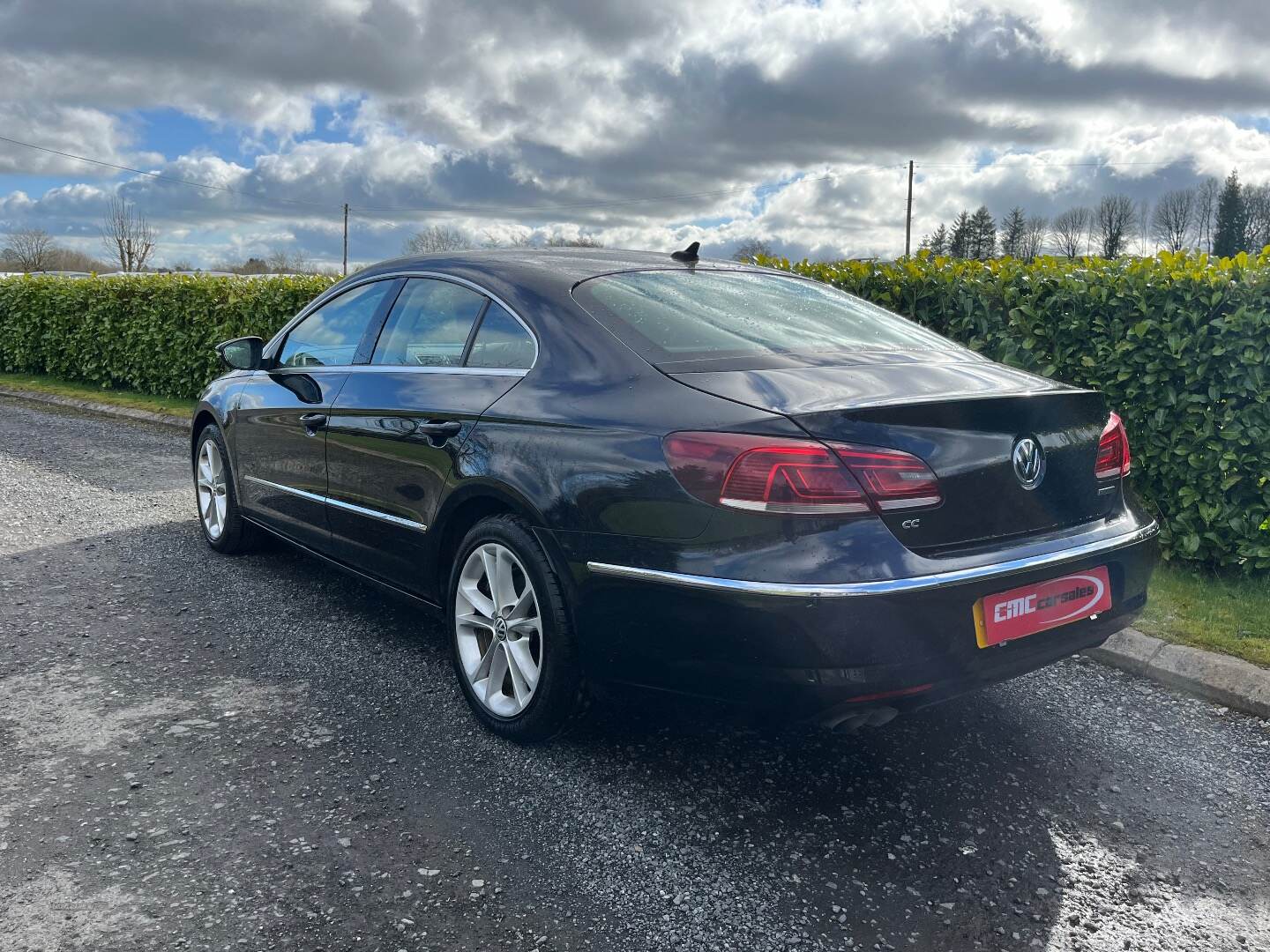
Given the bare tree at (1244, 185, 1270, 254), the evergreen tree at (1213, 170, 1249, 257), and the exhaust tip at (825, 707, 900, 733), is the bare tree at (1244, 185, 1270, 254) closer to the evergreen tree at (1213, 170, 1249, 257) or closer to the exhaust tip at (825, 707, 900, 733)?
the evergreen tree at (1213, 170, 1249, 257)

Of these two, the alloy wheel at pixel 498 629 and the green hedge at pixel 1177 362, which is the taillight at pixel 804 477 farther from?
the green hedge at pixel 1177 362

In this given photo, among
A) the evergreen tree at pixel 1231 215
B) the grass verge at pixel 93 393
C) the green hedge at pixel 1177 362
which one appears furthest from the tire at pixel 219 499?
the evergreen tree at pixel 1231 215

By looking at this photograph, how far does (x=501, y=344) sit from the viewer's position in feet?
11.9

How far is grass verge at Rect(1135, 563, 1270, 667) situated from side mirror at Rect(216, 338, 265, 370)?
4.20 m

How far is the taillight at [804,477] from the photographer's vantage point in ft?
8.73

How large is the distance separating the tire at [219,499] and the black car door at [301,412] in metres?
0.28

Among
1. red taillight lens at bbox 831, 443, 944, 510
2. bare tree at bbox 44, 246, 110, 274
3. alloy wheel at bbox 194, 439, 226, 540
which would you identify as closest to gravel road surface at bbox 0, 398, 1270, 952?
red taillight lens at bbox 831, 443, 944, 510

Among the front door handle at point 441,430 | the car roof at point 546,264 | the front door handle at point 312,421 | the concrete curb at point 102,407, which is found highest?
the car roof at point 546,264

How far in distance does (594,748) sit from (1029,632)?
4.66ft

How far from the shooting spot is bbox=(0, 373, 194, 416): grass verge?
13.5 m

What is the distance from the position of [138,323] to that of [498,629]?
13.4 metres

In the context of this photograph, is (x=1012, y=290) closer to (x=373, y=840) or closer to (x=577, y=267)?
(x=577, y=267)

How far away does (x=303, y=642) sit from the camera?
4527mm

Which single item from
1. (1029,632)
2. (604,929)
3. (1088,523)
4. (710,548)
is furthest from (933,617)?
(604,929)
